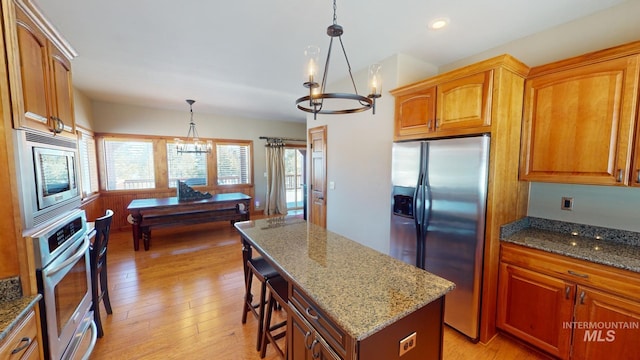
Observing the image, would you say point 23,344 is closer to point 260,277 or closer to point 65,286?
point 65,286

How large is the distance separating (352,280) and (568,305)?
164 cm

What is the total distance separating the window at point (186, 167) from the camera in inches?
222

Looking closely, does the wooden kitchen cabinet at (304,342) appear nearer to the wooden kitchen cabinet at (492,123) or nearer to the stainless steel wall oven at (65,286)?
the stainless steel wall oven at (65,286)

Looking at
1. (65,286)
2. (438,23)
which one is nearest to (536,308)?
(438,23)

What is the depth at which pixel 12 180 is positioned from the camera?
1097 millimetres

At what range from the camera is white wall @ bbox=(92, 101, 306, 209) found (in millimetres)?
4980

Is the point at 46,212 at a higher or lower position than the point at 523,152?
lower

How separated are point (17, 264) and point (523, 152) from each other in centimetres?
330

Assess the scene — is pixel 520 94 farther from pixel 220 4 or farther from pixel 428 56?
pixel 220 4

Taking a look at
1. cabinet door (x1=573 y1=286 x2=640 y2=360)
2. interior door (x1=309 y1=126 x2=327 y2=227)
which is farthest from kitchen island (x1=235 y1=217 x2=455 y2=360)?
interior door (x1=309 y1=126 x2=327 y2=227)

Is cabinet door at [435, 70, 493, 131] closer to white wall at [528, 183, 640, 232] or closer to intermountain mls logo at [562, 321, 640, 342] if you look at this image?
white wall at [528, 183, 640, 232]

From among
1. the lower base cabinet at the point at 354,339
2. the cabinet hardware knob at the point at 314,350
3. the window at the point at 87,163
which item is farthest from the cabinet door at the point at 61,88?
the window at the point at 87,163

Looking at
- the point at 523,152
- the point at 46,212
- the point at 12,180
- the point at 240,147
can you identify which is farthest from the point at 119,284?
the point at 523,152

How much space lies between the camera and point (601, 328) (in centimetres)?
160
